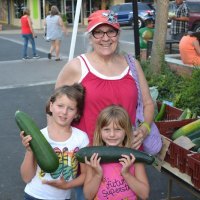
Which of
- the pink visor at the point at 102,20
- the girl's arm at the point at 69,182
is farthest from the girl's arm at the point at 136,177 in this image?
the pink visor at the point at 102,20

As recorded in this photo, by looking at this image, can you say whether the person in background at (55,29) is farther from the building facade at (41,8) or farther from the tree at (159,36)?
the building facade at (41,8)

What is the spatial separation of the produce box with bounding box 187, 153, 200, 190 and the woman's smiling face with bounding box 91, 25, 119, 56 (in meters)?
1.01

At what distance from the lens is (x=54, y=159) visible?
2627 millimetres

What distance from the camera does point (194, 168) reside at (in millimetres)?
3090

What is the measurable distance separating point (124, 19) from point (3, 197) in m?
26.0

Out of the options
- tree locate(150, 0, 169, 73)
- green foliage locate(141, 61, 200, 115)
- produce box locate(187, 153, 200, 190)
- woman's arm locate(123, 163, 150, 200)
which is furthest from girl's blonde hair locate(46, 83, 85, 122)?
tree locate(150, 0, 169, 73)

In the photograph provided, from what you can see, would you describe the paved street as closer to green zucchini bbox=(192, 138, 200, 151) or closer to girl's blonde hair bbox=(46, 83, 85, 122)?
girl's blonde hair bbox=(46, 83, 85, 122)

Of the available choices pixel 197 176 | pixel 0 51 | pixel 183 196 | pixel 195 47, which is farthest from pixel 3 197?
pixel 0 51

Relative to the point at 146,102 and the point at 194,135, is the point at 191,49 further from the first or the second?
the point at 146,102

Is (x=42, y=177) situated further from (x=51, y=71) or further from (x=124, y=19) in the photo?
(x=124, y=19)

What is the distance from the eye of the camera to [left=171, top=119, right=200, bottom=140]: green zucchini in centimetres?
393

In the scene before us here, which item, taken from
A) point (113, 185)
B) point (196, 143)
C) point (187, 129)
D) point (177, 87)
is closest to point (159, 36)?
point (177, 87)

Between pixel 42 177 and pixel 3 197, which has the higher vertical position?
pixel 42 177

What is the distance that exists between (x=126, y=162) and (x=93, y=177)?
0.24 meters
